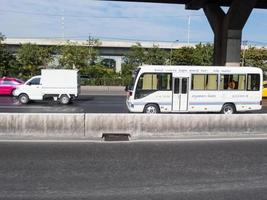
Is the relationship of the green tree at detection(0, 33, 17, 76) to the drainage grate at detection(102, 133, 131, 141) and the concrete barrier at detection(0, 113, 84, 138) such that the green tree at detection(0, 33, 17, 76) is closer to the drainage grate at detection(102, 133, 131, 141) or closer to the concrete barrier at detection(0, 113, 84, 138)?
the concrete barrier at detection(0, 113, 84, 138)

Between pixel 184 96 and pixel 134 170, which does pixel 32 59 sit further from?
pixel 134 170

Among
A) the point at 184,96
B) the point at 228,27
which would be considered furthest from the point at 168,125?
the point at 228,27

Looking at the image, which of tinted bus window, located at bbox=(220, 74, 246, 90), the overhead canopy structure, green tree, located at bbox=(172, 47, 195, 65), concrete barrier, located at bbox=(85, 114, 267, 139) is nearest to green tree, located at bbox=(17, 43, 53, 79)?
green tree, located at bbox=(172, 47, 195, 65)

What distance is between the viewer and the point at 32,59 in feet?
213

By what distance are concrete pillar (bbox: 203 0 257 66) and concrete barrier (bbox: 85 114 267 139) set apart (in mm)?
18587

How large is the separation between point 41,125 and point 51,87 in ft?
61.0

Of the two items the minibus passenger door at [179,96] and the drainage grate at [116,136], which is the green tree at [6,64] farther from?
the drainage grate at [116,136]

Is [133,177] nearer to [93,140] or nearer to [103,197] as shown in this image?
[103,197]

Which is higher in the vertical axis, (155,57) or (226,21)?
(226,21)

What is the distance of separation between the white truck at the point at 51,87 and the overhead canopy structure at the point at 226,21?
7.58 meters

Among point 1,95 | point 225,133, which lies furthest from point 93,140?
point 1,95

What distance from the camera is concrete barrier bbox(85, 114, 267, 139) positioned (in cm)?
1290

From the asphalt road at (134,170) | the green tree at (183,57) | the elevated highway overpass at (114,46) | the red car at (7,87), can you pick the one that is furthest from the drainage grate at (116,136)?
the elevated highway overpass at (114,46)

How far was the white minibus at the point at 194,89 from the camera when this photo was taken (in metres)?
22.6
